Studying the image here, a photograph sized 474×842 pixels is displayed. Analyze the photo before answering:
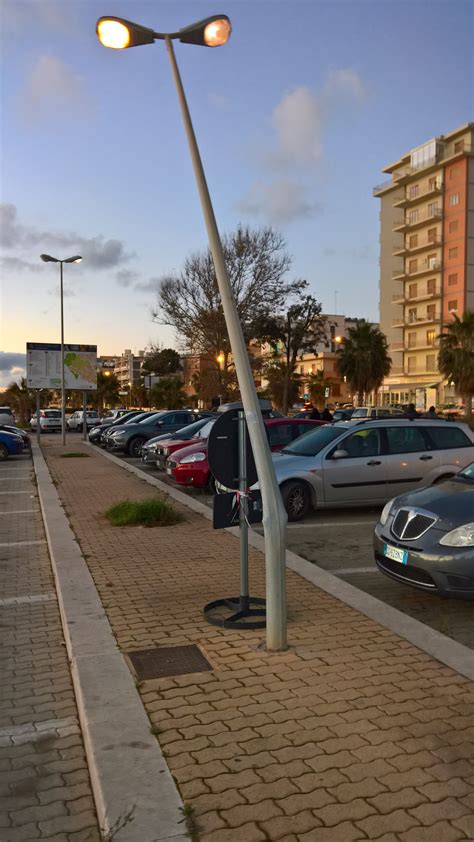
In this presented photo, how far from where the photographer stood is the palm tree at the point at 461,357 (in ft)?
143

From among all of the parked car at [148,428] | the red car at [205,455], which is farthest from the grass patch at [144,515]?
the parked car at [148,428]

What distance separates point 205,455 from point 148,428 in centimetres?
1031

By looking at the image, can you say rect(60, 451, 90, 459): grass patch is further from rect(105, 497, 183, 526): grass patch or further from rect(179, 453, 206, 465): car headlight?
rect(105, 497, 183, 526): grass patch

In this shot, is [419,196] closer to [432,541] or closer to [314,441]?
[314,441]

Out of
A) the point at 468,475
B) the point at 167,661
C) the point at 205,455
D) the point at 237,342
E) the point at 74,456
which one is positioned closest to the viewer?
the point at 167,661

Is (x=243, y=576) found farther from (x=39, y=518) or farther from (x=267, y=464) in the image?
(x=39, y=518)

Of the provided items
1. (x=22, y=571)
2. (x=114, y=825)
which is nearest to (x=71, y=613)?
(x=22, y=571)

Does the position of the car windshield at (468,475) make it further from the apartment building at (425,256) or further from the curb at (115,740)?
the apartment building at (425,256)

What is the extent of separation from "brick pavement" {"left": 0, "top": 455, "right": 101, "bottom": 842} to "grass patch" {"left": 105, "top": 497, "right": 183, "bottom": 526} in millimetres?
2132

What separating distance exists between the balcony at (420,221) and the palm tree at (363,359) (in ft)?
42.6

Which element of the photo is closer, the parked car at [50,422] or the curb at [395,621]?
the curb at [395,621]

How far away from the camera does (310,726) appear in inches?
142

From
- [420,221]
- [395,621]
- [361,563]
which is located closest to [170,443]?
[361,563]

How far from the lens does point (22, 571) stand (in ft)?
25.3
